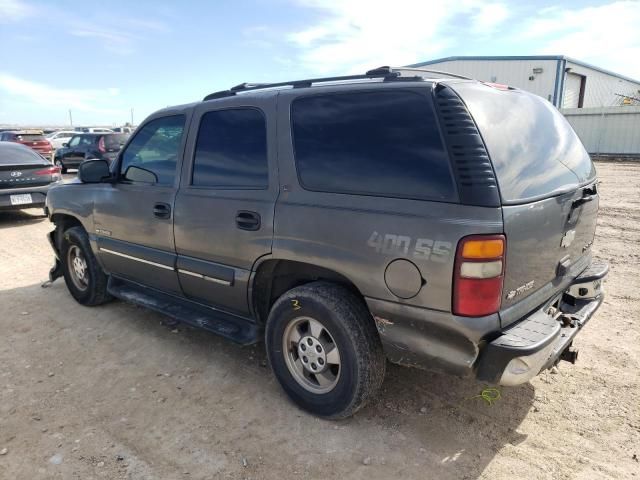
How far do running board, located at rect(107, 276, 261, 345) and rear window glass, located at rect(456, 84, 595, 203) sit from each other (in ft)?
6.38

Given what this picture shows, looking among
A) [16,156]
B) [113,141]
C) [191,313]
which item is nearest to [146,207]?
[191,313]

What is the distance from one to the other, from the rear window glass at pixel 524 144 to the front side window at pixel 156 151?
224 cm

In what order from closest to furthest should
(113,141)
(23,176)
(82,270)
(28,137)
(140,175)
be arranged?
(140,175)
(82,270)
(23,176)
(113,141)
(28,137)

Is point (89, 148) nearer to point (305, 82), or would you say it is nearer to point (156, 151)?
point (156, 151)

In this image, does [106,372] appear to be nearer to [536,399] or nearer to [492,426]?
[492,426]

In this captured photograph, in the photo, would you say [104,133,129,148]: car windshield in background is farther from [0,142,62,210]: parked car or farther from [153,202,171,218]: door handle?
[153,202,171,218]: door handle

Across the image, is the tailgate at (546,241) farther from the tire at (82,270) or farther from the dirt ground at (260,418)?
the tire at (82,270)

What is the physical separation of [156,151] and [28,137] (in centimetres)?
1974

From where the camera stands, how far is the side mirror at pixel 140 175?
12.8ft

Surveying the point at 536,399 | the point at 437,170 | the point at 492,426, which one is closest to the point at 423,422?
the point at 492,426

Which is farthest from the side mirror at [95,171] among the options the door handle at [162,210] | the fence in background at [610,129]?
the fence in background at [610,129]

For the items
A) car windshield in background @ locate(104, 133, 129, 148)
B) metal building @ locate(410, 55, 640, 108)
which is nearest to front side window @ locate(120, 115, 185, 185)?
car windshield in background @ locate(104, 133, 129, 148)

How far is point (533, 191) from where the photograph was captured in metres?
2.49

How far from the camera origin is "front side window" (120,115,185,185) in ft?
12.3
